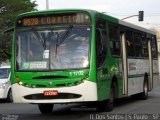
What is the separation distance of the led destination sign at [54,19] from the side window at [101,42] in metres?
0.53

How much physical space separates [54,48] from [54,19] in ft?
2.98

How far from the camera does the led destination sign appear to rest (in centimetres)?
1433

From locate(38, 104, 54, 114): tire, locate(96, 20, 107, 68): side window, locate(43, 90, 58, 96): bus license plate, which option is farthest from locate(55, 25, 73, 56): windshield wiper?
locate(38, 104, 54, 114): tire

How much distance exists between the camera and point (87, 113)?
50.1ft

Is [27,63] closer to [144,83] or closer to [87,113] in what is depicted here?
[87,113]

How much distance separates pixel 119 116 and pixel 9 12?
46390mm

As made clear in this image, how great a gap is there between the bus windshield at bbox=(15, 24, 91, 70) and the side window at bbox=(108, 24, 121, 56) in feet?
6.47

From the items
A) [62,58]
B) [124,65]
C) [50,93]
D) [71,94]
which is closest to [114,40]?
[124,65]

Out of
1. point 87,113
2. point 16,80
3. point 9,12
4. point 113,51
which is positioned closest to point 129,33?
point 113,51

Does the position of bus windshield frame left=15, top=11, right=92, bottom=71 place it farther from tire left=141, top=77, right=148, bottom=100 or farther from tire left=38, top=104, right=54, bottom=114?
tire left=141, top=77, right=148, bottom=100

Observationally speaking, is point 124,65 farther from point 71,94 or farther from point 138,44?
point 71,94

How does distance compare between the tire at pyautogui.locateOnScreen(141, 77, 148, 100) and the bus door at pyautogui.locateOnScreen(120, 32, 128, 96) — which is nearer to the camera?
the bus door at pyautogui.locateOnScreen(120, 32, 128, 96)

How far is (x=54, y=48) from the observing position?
46.2 feet

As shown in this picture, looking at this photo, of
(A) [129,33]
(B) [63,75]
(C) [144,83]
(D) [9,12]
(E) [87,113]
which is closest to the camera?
(B) [63,75]
